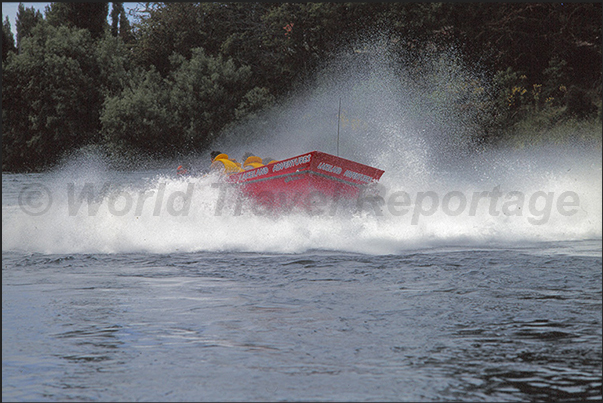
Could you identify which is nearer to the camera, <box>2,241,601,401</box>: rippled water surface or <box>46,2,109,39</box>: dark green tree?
<box>2,241,601,401</box>: rippled water surface

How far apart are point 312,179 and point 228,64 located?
2660 centimetres

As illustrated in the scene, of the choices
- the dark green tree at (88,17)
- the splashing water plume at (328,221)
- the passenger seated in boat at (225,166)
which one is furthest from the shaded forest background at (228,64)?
the passenger seated in boat at (225,166)

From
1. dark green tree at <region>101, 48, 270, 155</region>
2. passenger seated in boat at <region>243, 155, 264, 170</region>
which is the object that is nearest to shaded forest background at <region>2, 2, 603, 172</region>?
dark green tree at <region>101, 48, 270, 155</region>

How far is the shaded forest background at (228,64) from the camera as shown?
1244 inches

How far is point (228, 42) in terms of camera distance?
128ft

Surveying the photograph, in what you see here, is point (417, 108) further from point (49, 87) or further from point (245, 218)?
point (245, 218)


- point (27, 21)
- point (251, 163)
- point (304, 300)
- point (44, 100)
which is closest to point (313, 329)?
point (304, 300)

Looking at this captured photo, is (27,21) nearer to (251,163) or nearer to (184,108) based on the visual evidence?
(184,108)

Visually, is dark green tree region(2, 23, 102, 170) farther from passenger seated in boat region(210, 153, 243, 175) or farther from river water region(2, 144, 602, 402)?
passenger seated in boat region(210, 153, 243, 175)

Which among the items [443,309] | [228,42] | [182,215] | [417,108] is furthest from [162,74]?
[443,309]

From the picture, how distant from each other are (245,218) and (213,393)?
8.00 metres

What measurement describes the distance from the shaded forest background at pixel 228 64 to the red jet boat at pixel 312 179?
19540 millimetres

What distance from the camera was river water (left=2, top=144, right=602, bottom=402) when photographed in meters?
5.59

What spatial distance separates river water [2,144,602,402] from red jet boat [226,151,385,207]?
12.7 inches
